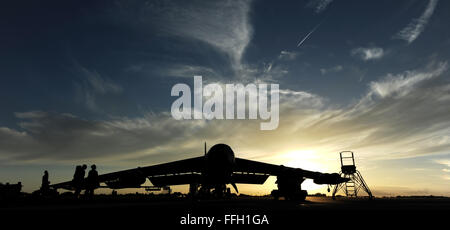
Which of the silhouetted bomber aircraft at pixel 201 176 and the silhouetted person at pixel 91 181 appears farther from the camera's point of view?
the silhouetted bomber aircraft at pixel 201 176

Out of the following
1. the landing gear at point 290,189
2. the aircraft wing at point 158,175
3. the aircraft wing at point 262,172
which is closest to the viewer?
the landing gear at point 290,189

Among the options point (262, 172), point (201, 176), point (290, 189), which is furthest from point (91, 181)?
point (262, 172)

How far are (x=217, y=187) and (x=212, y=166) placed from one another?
4.42m

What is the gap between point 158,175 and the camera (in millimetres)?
29797

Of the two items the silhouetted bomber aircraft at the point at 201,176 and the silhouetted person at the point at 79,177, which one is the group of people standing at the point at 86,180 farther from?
the silhouetted bomber aircraft at the point at 201,176

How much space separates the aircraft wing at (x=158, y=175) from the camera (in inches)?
1081

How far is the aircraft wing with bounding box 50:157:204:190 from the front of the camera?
27445mm

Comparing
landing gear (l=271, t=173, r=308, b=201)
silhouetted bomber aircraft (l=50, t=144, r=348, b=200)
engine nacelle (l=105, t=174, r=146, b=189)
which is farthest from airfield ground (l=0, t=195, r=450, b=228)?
engine nacelle (l=105, t=174, r=146, b=189)

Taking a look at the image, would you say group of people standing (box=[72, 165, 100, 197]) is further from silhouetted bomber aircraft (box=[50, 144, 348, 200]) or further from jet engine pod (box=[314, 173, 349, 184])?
jet engine pod (box=[314, 173, 349, 184])
